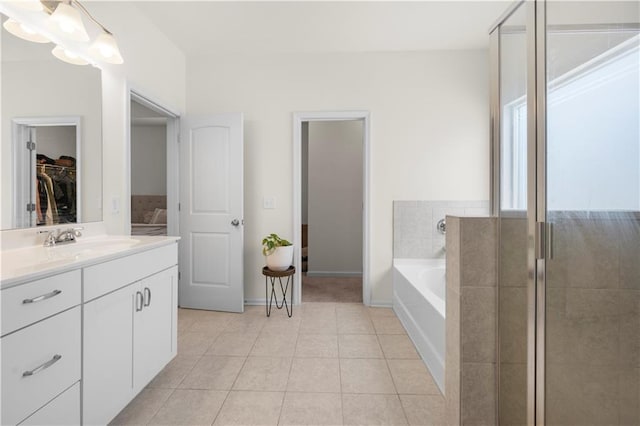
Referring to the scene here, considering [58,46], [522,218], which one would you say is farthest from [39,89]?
[522,218]

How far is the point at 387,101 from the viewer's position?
288cm

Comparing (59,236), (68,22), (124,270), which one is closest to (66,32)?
(68,22)

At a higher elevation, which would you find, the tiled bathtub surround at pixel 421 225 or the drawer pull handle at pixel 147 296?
the tiled bathtub surround at pixel 421 225

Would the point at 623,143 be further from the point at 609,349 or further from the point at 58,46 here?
the point at 58,46

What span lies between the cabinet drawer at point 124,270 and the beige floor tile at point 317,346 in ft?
3.56

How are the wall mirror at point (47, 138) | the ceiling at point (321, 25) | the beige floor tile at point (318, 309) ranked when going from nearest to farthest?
1. the wall mirror at point (47, 138)
2. the ceiling at point (321, 25)
3. the beige floor tile at point (318, 309)

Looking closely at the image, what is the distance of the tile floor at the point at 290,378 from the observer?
1.38 meters

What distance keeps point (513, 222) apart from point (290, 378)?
1469 millimetres

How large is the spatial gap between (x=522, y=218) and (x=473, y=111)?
234 cm

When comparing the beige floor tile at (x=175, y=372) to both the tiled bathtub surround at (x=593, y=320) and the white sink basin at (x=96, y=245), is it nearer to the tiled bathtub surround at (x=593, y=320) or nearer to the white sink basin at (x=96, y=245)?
the white sink basin at (x=96, y=245)

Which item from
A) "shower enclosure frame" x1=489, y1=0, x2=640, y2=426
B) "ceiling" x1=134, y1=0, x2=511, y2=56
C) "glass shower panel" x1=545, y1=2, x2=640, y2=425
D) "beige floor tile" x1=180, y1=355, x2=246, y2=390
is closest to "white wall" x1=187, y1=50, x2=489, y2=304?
"ceiling" x1=134, y1=0, x2=511, y2=56

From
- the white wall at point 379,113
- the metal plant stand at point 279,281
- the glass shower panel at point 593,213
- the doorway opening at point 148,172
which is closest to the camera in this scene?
the glass shower panel at point 593,213

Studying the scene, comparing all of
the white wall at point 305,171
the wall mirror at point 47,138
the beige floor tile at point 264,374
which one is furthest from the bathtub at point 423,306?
the wall mirror at point 47,138

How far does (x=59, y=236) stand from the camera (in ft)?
4.87
